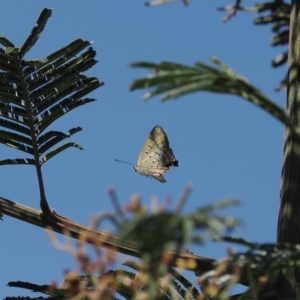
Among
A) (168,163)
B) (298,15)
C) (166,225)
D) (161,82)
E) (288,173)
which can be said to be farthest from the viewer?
(168,163)

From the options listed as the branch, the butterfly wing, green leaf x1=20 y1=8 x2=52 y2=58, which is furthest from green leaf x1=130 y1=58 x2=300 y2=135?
the butterfly wing

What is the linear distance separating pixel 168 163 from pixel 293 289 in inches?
46.4

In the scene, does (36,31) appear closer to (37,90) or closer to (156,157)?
(37,90)

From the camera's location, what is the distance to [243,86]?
0.99m

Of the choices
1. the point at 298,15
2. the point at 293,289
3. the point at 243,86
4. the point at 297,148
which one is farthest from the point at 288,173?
the point at 243,86

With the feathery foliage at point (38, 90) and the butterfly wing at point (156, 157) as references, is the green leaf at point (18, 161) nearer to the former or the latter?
the feathery foliage at point (38, 90)

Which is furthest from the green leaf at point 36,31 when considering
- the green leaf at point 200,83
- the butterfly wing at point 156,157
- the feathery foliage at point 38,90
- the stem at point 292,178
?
the green leaf at point 200,83

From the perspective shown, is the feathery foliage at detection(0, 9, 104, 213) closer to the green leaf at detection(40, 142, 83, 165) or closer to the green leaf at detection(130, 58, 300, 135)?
the green leaf at detection(40, 142, 83, 165)

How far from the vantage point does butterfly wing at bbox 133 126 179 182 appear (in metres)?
3.11

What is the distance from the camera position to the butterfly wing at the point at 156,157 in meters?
3.11

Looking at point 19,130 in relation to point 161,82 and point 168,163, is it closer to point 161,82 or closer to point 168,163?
point 168,163

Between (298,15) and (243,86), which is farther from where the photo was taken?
(298,15)

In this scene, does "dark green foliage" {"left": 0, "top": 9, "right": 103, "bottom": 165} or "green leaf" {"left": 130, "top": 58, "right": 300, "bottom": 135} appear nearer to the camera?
"green leaf" {"left": 130, "top": 58, "right": 300, "bottom": 135}

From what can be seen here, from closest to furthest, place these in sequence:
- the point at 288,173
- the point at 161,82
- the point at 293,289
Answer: the point at 161,82 < the point at 293,289 < the point at 288,173
